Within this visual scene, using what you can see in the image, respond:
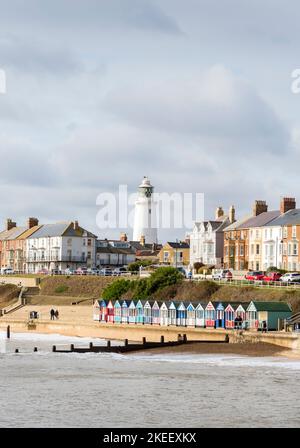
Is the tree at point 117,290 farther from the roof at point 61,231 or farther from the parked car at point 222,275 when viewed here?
the roof at point 61,231

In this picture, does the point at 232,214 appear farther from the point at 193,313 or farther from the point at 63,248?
the point at 193,313

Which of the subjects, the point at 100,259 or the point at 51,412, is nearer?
the point at 51,412

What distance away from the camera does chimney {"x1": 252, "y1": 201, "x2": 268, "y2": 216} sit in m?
124

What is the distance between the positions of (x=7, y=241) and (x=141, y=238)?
25128 millimetres

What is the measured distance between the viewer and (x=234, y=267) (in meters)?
122

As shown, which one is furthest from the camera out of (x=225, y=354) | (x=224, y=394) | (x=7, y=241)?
(x=7, y=241)

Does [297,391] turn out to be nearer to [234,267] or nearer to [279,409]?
[279,409]

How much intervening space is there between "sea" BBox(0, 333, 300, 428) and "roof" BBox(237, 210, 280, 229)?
2158 inches

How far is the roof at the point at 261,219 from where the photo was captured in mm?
117188

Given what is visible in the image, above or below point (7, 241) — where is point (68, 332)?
below

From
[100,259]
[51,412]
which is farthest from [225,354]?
[100,259]

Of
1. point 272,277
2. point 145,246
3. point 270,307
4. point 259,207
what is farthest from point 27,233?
point 270,307

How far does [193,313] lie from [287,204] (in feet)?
134

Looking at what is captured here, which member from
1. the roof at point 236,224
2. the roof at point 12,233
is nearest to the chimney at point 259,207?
the roof at point 236,224
